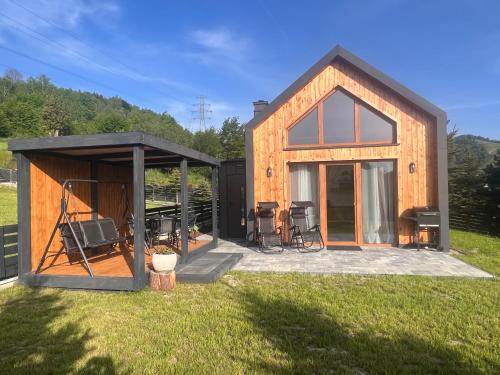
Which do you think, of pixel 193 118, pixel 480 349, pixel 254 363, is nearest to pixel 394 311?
pixel 480 349

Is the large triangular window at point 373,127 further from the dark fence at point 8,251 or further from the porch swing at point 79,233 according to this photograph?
the dark fence at point 8,251

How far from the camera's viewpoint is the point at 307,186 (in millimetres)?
8859

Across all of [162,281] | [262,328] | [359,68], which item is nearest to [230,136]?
[359,68]

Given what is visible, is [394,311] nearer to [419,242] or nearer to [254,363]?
[254,363]

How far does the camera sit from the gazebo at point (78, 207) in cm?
→ 509

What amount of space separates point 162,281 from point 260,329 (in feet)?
6.58

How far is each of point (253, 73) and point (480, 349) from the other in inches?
670

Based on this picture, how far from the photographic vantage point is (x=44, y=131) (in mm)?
45438

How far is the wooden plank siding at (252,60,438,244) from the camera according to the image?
821 centimetres

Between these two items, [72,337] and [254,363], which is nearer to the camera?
[254,363]

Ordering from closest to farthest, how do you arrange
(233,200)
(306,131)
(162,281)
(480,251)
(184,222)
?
1. (162,281)
2. (184,222)
3. (480,251)
4. (306,131)
5. (233,200)

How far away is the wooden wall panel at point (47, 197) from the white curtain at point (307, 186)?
5.03 metres

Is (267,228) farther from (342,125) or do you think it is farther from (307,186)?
(342,125)

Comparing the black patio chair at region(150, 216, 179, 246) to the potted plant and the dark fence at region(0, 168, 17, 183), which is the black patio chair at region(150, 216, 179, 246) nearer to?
the potted plant
